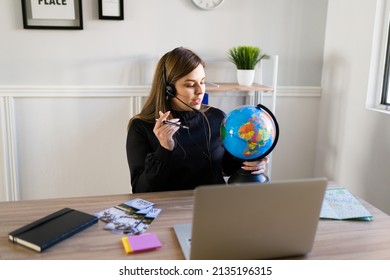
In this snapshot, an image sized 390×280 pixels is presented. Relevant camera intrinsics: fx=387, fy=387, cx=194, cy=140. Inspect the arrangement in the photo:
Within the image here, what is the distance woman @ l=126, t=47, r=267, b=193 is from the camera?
5.12 ft

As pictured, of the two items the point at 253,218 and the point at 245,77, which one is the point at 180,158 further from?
the point at 245,77

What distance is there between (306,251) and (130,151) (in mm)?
839

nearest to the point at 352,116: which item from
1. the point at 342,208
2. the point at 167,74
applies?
the point at 342,208

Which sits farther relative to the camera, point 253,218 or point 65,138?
point 65,138

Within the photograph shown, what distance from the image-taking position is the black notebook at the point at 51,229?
1013 millimetres

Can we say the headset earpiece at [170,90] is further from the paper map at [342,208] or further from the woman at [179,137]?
the paper map at [342,208]

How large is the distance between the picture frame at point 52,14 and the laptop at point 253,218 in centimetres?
184

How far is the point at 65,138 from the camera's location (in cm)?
245

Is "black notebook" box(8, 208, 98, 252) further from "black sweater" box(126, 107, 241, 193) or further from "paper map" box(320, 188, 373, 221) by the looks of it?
"paper map" box(320, 188, 373, 221)

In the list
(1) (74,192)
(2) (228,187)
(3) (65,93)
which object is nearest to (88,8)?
(3) (65,93)

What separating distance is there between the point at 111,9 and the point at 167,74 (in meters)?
0.96

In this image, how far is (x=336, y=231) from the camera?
1.14 meters

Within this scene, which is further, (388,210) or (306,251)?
(388,210)
